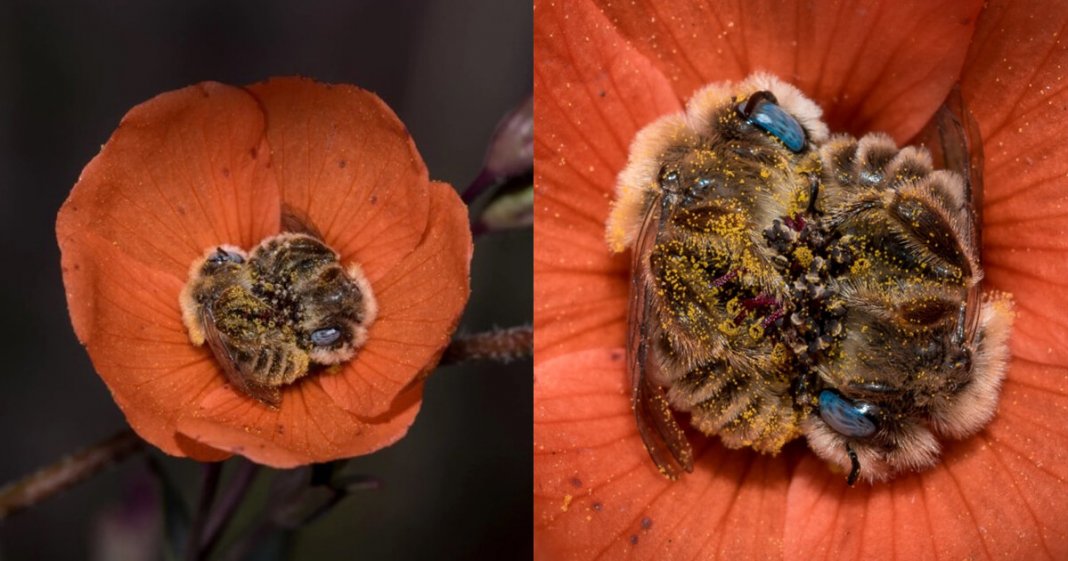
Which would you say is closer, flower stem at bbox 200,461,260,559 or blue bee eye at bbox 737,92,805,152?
blue bee eye at bbox 737,92,805,152

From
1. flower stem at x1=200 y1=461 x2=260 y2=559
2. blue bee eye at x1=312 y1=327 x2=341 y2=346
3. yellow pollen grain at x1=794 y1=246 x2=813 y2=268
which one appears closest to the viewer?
yellow pollen grain at x1=794 y1=246 x2=813 y2=268

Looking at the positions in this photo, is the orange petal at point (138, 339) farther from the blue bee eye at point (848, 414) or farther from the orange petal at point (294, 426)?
the blue bee eye at point (848, 414)

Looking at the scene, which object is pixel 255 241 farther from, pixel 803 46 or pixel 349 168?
pixel 803 46

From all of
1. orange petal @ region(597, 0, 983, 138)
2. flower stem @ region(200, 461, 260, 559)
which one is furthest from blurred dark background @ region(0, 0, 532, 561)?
orange petal @ region(597, 0, 983, 138)

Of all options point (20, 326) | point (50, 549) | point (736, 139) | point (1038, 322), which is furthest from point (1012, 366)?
point (50, 549)

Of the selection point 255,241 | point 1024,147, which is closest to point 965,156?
point 1024,147

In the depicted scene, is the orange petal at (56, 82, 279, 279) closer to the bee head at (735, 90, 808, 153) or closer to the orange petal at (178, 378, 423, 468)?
the orange petal at (178, 378, 423, 468)
